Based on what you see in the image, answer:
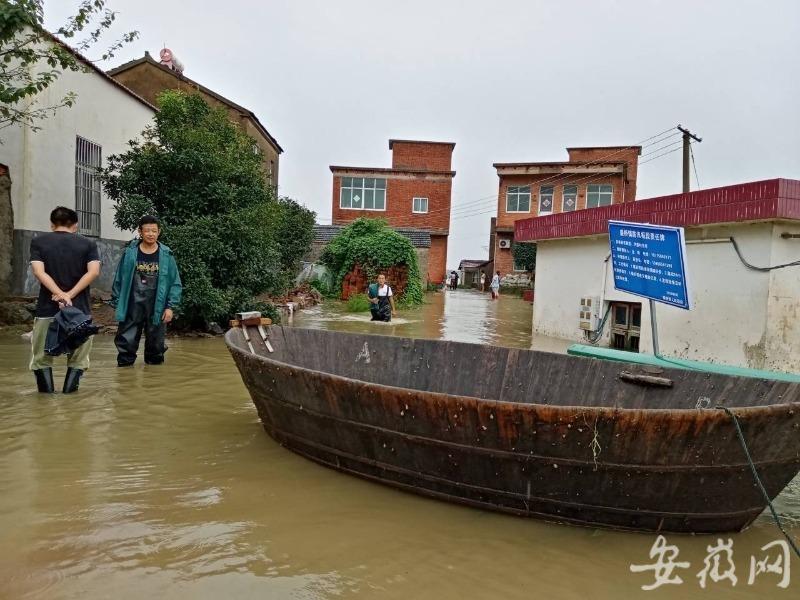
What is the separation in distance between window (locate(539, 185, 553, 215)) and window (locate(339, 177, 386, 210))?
9.39 metres

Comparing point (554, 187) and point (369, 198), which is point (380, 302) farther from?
point (554, 187)

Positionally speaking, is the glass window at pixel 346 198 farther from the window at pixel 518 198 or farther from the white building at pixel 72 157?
the white building at pixel 72 157

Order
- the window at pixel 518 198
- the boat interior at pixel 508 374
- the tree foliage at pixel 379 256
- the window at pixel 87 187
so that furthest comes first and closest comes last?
the window at pixel 518 198 < the tree foliage at pixel 379 256 < the window at pixel 87 187 < the boat interior at pixel 508 374

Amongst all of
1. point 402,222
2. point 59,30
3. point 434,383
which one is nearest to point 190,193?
point 59,30

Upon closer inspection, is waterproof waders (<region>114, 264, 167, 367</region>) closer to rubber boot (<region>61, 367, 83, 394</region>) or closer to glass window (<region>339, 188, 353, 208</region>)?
rubber boot (<region>61, 367, 83, 394</region>)

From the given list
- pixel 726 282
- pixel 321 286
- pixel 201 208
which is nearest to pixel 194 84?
pixel 321 286

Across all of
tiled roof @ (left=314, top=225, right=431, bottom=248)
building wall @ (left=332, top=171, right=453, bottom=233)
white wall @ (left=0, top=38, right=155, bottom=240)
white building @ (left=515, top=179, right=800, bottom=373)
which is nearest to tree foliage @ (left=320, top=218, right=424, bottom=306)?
tiled roof @ (left=314, top=225, right=431, bottom=248)

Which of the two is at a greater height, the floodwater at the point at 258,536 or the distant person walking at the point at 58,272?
the distant person walking at the point at 58,272

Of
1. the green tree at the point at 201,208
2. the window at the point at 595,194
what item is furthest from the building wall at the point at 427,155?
the green tree at the point at 201,208

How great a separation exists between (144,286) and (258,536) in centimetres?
423

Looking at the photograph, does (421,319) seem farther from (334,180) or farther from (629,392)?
(334,180)

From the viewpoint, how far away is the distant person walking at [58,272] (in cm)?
535

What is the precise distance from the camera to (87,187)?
13.6 m

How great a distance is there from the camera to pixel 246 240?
36.4ft
